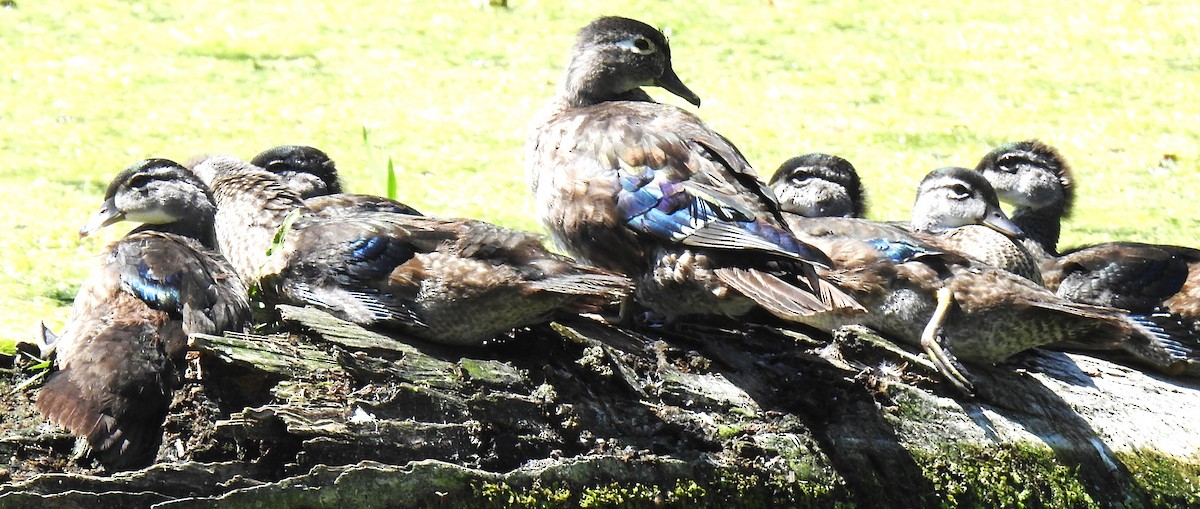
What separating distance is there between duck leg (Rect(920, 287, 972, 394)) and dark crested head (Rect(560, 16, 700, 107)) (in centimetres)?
154

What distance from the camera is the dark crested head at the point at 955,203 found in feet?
16.0

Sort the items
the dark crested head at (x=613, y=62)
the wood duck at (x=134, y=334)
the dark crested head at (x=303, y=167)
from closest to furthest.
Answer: the wood duck at (x=134, y=334) → the dark crested head at (x=613, y=62) → the dark crested head at (x=303, y=167)

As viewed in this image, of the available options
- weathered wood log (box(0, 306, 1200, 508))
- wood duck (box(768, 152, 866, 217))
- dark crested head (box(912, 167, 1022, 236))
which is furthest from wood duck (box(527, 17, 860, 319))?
dark crested head (box(912, 167, 1022, 236))

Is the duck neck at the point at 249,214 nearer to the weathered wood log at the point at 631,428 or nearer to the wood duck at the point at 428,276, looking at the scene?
the wood duck at the point at 428,276

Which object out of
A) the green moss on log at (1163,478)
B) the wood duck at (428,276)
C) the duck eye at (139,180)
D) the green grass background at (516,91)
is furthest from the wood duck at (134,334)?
the green moss on log at (1163,478)

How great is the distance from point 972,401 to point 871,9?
19.0ft

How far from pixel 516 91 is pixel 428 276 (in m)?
4.33

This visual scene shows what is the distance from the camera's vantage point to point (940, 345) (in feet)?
11.5

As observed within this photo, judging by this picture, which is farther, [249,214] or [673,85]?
[673,85]

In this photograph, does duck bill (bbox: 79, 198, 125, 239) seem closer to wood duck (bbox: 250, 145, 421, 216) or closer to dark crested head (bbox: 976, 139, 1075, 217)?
wood duck (bbox: 250, 145, 421, 216)

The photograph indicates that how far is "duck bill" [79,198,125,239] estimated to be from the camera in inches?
171

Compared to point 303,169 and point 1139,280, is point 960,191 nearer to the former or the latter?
point 1139,280

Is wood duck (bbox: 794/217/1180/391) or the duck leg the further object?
wood duck (bbox: 794/217/1180/391)

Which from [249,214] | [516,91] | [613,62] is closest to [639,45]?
[613,62]
